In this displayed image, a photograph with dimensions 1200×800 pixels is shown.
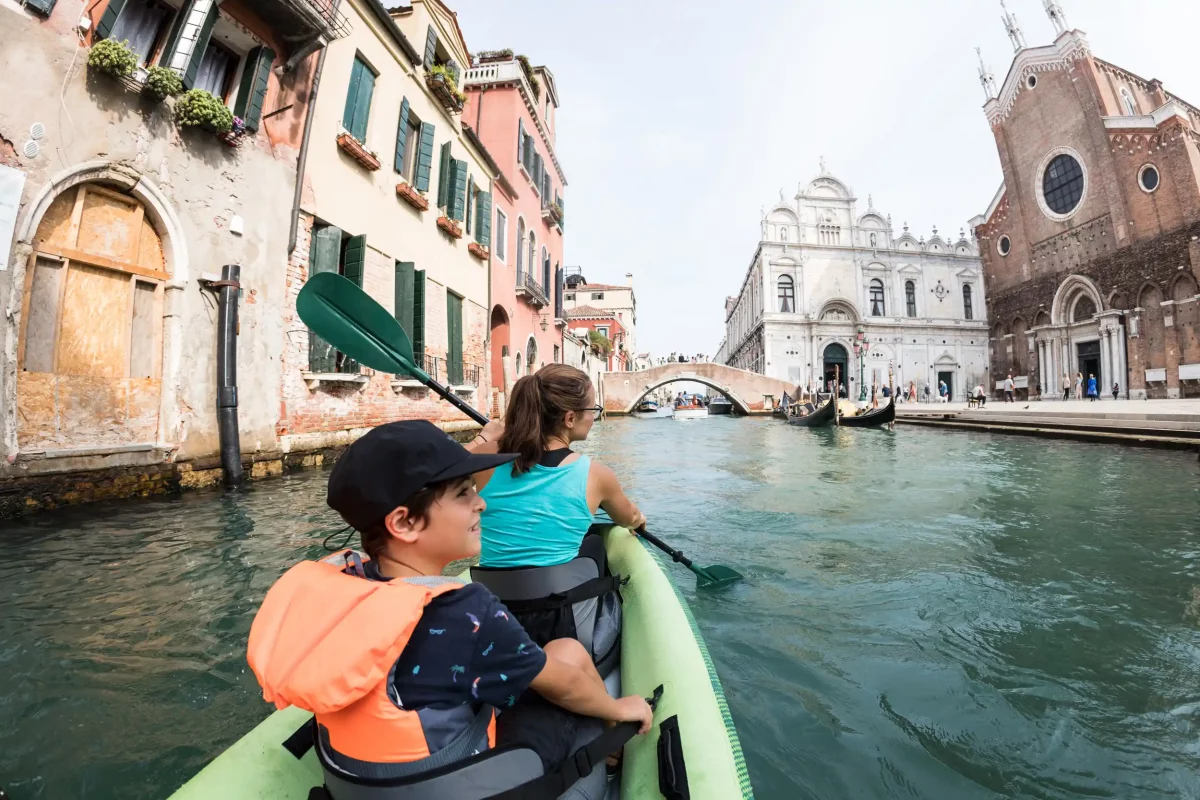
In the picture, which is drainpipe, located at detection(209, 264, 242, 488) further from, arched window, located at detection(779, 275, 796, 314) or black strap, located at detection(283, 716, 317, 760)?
arched window, located at detection(779, 275, 796, 314)

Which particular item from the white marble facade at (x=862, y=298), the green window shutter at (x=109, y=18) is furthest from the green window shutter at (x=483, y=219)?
the white marble facade at (x=862, y=298)

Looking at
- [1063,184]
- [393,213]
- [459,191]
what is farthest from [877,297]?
[393,213]

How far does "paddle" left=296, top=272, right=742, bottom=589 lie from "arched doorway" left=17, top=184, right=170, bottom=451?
2.87 m

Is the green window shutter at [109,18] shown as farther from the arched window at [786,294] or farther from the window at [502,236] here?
the arched window at [786,294]

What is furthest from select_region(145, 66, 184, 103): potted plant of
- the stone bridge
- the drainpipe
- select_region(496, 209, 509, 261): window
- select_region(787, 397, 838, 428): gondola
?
the stone bridge

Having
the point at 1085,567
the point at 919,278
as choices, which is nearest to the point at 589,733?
the point at 1085,567

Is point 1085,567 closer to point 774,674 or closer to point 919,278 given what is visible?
point 774,674

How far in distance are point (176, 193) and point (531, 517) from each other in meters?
5.70

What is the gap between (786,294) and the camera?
1243 inches

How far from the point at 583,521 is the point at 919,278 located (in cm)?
3538

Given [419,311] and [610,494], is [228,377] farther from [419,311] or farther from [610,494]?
[610,494]

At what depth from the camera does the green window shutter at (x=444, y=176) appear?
9758 mm

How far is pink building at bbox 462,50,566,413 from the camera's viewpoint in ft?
43.6

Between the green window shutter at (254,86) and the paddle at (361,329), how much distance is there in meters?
4.18
